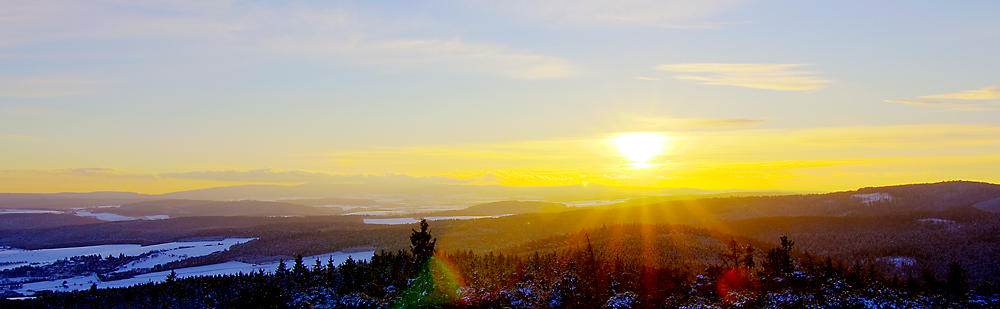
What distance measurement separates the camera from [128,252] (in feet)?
465

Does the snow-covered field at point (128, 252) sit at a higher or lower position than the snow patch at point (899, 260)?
higher

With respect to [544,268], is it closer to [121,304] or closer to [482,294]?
[482,294]

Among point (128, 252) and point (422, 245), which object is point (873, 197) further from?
point (128, 252)

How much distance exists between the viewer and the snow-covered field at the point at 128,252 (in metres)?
130

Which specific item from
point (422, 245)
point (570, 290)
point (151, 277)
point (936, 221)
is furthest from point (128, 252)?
point (936, 221)

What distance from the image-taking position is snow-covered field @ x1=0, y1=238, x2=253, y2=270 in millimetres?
Answer: 129500

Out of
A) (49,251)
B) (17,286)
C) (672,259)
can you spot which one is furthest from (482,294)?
(49,251)

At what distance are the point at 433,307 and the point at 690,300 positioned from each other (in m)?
17.1

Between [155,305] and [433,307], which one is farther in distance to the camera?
[155,305]

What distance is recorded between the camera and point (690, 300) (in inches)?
1463

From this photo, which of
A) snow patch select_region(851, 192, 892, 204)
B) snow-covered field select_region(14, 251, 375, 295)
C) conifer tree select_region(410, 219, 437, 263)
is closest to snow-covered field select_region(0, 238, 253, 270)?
snow-covered field select_region(14, 251, 375, 295)

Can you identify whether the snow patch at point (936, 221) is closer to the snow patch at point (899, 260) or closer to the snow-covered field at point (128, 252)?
the snow patch at point (899, 260)

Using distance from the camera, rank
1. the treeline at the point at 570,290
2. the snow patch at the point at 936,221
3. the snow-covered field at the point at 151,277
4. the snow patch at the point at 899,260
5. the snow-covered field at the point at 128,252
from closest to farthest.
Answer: the treeline at the point at 570,290, the snow-covered field at the point at 151,277, the snow patch at the point at 899,260, the snow patch at the point at 936,221, the snow-covered field at the point at 128,252

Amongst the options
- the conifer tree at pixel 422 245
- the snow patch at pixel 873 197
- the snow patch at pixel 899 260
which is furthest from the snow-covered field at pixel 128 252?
Answer: the snow patch at pixel 873 197
